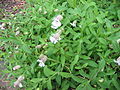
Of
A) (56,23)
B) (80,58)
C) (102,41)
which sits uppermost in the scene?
(56,23)

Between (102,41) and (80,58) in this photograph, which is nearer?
(102,41)

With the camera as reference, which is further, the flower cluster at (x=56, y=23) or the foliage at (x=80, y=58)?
the flower cluster at (x=56, y=23)

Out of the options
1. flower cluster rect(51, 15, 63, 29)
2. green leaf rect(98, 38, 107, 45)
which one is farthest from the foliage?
flower cluster rect(51, 15, 63, 29)

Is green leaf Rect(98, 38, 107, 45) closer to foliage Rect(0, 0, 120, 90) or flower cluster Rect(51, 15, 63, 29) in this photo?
foliage Rect(0, 0, 120, 90)

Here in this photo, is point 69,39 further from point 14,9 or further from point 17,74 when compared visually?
point 14,9

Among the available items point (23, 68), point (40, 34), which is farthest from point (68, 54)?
point (40, 34)

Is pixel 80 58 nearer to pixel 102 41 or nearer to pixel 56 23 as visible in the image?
pixel 102 41

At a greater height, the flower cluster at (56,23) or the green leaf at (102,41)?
the flower cluster at (56,23)

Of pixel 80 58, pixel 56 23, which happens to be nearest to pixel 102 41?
pixel 80 58

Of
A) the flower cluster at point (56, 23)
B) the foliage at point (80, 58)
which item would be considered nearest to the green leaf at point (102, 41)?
the foliage at point (80, 58)

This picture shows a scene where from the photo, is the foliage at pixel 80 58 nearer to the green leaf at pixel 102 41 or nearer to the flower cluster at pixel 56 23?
the green leaf at pixel 102 41

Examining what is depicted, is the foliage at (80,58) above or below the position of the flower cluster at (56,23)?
below

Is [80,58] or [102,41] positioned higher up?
[102,41]
